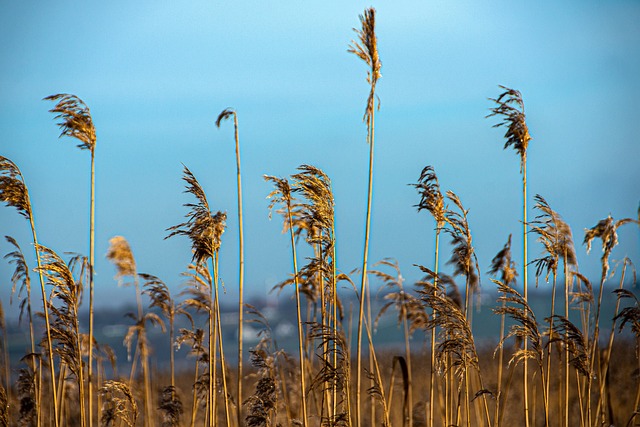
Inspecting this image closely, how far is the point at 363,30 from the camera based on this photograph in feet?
13.2

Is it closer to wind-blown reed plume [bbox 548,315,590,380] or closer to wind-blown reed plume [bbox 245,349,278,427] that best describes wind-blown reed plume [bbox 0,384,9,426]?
wind-blown reed plume [bbox 245,349,278,427]

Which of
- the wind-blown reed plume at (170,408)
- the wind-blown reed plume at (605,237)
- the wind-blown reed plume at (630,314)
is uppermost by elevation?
the wind-blown reed plume at (605,237)

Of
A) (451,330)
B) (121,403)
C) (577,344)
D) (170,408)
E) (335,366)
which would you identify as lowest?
(170,408)

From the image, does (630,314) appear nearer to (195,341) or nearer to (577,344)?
(577,344)

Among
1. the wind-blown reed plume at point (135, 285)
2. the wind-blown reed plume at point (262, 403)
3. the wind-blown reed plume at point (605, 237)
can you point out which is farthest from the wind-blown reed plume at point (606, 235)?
the wind-blown reed plume at point (135, 285)

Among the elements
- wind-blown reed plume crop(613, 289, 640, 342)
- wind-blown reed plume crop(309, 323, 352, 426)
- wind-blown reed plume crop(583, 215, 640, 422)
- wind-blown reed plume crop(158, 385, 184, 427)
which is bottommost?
wind-blown reed plume crop(158, 385, 184, 427)

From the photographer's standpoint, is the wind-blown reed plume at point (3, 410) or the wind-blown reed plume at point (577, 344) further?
the wind-blown reed plume at point (3, 410)

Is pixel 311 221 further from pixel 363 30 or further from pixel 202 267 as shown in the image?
pixel 363 30

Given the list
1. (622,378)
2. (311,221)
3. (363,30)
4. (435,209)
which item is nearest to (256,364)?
(311,221)

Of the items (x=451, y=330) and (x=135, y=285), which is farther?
(x=135, y=285)

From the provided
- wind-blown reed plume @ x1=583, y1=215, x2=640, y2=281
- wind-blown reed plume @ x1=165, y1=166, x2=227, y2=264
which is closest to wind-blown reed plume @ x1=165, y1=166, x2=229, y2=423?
wind-blown reed plume @ x1=165, y1=166, x2=227, y2=264

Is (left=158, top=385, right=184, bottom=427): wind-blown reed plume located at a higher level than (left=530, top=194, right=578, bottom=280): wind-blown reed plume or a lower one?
lower

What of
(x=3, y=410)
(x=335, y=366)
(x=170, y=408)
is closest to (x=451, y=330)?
(x=335, y=366)

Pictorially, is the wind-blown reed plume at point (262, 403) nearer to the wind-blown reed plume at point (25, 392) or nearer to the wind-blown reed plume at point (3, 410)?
the wind-blown reed plume at point (3, 410)
